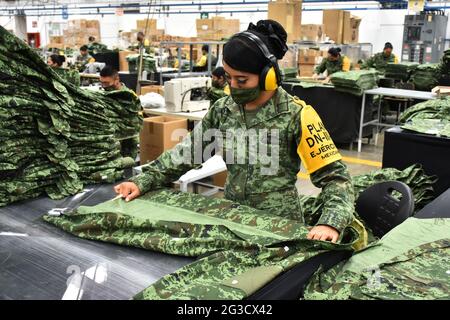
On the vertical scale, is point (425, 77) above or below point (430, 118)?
above

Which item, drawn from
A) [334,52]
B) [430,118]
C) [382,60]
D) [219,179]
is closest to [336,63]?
[334,52]

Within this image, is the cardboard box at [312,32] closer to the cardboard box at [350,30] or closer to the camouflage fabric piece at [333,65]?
the cardboard box at [350,30]

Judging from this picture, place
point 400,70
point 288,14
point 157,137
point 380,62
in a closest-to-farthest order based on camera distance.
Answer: point 157,137 → point 288,14 → point 400,70 → point 380,62

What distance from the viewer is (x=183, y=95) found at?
473cm

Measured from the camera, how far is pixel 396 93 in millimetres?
6258

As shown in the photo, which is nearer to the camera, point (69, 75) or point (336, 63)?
point (69, 75)

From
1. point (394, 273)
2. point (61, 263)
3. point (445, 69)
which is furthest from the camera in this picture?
point (445, 69)

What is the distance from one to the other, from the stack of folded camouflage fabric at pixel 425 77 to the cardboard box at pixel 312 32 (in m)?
2.09

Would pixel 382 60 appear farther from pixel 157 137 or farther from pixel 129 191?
pixel 129 191

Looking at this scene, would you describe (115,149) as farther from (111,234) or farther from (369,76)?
(369,76)

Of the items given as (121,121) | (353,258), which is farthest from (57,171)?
(353,258)

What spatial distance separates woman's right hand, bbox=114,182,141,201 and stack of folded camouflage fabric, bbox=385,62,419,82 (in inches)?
322

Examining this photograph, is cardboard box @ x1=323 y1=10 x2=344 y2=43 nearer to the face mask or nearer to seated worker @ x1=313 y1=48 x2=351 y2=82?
seated worker @ x1=313 y1=48 x2=351 y2=82

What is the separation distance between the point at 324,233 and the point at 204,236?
0.40m
